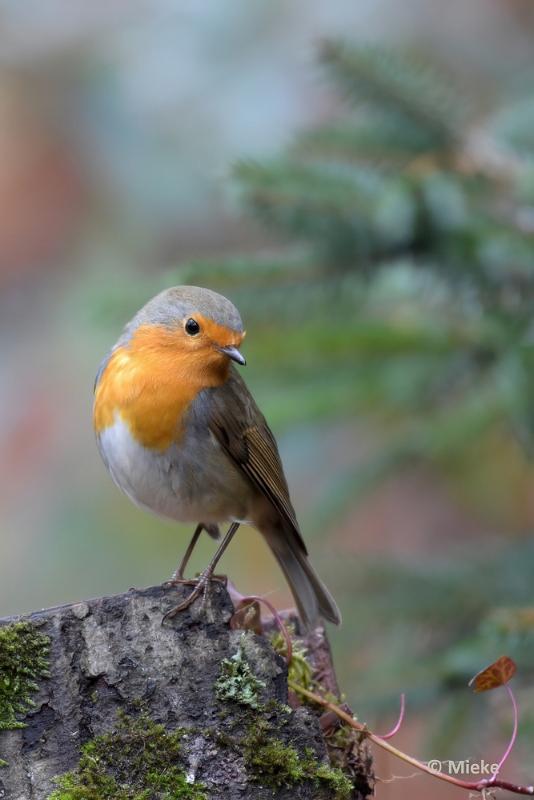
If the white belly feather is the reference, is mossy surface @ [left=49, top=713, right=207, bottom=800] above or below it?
below

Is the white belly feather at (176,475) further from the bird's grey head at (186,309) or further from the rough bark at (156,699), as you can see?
the rough bark at (156,699)

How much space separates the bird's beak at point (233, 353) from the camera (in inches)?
119

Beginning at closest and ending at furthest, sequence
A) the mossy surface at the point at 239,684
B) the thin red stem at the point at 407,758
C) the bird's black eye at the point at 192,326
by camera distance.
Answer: the thin red stem at the point at 407,758 < the mossy surface at the point at 239,684 < the bird's black eye at the point at 192,326

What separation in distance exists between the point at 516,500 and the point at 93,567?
2208mm

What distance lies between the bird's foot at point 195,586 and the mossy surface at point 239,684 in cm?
14

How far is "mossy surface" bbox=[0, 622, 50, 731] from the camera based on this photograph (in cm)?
219

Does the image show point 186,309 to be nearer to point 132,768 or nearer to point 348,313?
point 348,313

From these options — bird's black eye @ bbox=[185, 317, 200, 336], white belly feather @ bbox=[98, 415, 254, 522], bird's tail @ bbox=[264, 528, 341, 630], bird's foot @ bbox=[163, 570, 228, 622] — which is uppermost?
bird's black eye @ bbox=[185, 317, 200, 336]

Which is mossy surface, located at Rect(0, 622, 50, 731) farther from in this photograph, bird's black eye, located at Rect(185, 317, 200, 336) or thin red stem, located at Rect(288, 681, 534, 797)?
bird's black eye, located at Rect(185, 317, 200, 336)

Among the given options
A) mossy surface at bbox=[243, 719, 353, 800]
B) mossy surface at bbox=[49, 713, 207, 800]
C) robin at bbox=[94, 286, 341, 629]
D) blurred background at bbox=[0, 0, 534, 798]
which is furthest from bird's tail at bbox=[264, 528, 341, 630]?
mossy surface at bbox=[49, 713, 207, 800]

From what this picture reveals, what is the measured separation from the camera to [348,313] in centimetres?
346

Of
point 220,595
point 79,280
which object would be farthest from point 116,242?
point 220,595

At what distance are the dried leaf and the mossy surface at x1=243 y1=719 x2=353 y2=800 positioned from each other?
1.11ft

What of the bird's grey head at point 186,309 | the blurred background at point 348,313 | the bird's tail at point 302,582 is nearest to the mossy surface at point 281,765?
the blurred background at point 348,313
